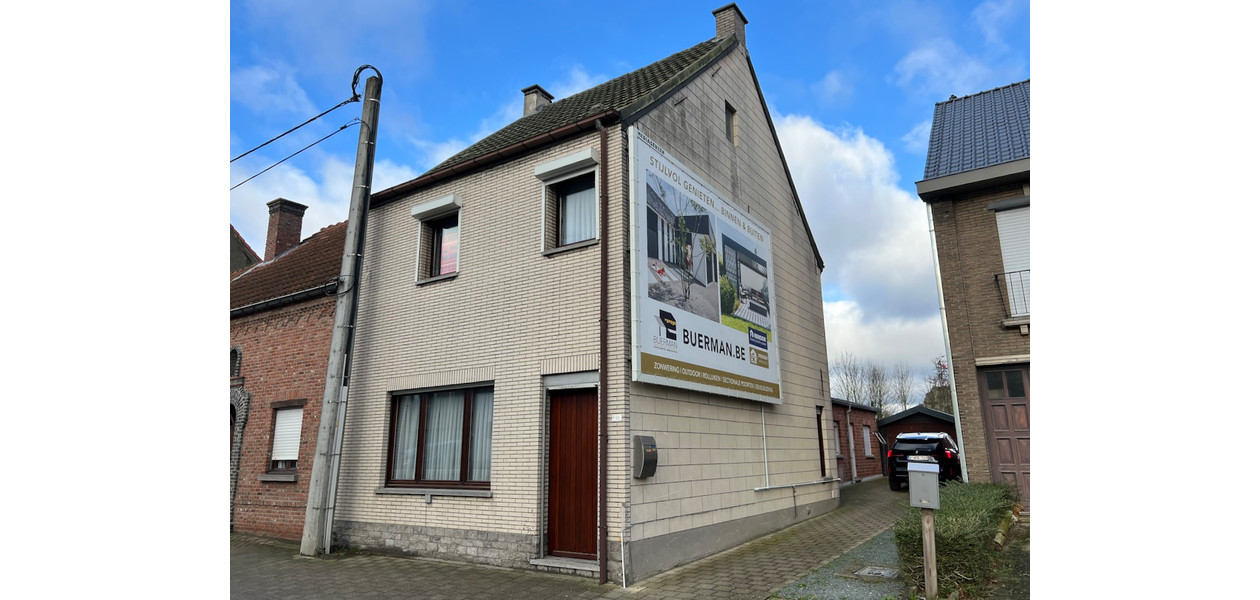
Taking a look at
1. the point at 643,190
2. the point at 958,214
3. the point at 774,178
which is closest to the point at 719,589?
the point at 643,190

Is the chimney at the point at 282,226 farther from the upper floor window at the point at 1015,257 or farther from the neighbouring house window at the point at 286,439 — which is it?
the upper floor window at the point at 1015,257

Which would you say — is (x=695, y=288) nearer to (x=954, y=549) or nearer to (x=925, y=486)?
(x=925, y=486)

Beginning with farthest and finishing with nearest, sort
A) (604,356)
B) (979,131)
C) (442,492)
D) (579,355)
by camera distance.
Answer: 1. (979,131)
2. (442,492)
3. (579,355)
4. (604,356)

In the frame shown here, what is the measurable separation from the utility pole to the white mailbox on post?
8.86 metres

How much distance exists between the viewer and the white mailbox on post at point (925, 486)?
6430 mm

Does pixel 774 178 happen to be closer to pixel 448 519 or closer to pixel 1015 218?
pixel 1015 218

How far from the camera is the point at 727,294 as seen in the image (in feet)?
38.3

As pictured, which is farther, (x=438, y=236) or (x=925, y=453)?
(x=925, y=453)

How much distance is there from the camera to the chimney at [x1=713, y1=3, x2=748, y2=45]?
15.8 m

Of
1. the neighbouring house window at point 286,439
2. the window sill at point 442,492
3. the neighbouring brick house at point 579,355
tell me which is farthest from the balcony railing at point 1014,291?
the neighbouring house window at point 286,439

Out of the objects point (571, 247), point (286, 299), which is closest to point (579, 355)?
point (571, 247)

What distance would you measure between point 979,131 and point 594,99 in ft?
27.6

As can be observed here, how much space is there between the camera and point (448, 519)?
1003cm

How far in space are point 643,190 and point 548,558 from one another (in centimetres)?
531
